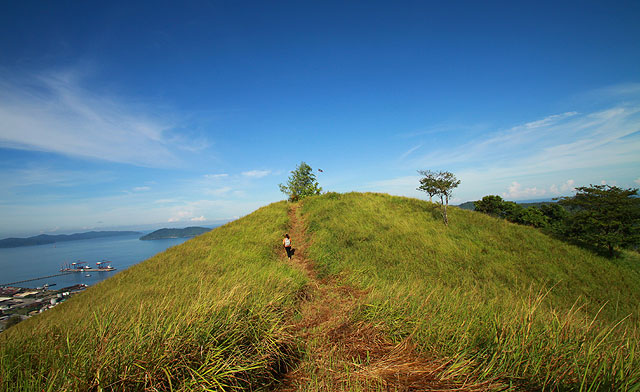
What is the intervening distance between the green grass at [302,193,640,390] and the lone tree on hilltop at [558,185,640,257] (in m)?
1.00

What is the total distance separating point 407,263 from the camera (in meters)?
10.1

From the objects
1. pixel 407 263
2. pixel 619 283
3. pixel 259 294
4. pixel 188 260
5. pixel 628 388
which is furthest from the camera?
pixel 188 260

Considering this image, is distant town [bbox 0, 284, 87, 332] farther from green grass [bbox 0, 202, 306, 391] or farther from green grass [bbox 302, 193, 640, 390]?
green grass [bbox 302, 193, 640, 390]

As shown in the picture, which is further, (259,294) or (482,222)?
(482,222)

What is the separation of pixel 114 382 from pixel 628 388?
14.1 feet

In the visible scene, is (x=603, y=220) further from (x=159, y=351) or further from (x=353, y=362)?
(x=159, y=351)

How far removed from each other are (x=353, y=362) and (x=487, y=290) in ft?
Result: 25.6

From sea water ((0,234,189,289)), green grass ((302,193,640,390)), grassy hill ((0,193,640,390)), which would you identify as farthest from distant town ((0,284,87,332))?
green grass ((302,193,640,390))

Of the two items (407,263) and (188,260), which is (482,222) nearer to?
(407,263)

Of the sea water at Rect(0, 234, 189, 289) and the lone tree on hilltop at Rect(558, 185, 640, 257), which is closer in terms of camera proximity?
the lone tree on hilltop at Rect(558, 185, 640, 257)

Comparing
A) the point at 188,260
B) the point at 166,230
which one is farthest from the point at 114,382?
the point at 166,230

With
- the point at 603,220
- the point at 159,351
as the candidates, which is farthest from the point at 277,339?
the point at 603,220

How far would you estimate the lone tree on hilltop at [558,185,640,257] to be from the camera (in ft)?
34.9

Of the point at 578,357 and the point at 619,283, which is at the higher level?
the point at 578,357
